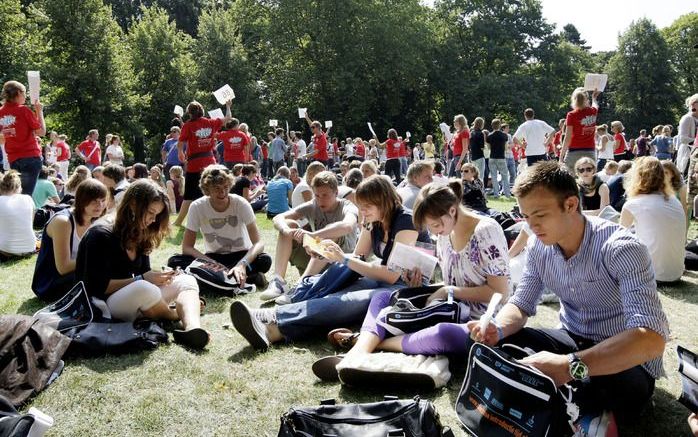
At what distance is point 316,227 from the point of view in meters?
5.85

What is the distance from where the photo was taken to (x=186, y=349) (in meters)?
4.01

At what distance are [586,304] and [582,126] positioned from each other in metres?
6.76

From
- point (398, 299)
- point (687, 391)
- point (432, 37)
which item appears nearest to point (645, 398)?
point (687, 391)

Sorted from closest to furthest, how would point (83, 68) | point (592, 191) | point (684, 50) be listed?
point (592, 191) < point (83, 68) < point (684, 50)

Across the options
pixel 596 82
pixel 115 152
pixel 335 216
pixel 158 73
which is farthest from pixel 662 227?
pixel 158 73

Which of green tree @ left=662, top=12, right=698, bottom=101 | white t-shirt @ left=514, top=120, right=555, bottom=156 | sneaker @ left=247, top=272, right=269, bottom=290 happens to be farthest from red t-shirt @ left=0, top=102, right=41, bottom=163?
green tree @ left=662, top=12, right=698, bottom=101

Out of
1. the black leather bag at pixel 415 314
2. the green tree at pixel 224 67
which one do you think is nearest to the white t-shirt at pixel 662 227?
the black leather bag at pixel 415 314

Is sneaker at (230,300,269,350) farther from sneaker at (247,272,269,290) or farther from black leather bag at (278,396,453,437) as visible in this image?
sneaker at (247,272,269,290)

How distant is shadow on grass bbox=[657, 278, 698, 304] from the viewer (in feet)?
16.7

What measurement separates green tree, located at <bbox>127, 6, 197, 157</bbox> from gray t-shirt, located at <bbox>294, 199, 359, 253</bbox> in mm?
26031

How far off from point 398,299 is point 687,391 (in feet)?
5.71

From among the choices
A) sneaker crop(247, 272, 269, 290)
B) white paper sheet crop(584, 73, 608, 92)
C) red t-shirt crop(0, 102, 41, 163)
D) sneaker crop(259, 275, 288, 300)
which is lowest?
sneaker crop(247, 272, 269, 290)

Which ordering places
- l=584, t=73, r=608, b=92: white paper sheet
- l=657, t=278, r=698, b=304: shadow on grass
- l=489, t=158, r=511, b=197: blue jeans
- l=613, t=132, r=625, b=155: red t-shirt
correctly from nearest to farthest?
l=657, t=278, r=698, b=304: shadow on grass
l=584, t=73, r=608, b=92: white paper sheet
l=489, t=158, r=511, b=197: blue jeans
l=613, t=132, r=625, b=155: red t-shirt

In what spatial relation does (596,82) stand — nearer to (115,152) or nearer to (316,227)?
(316,227)
